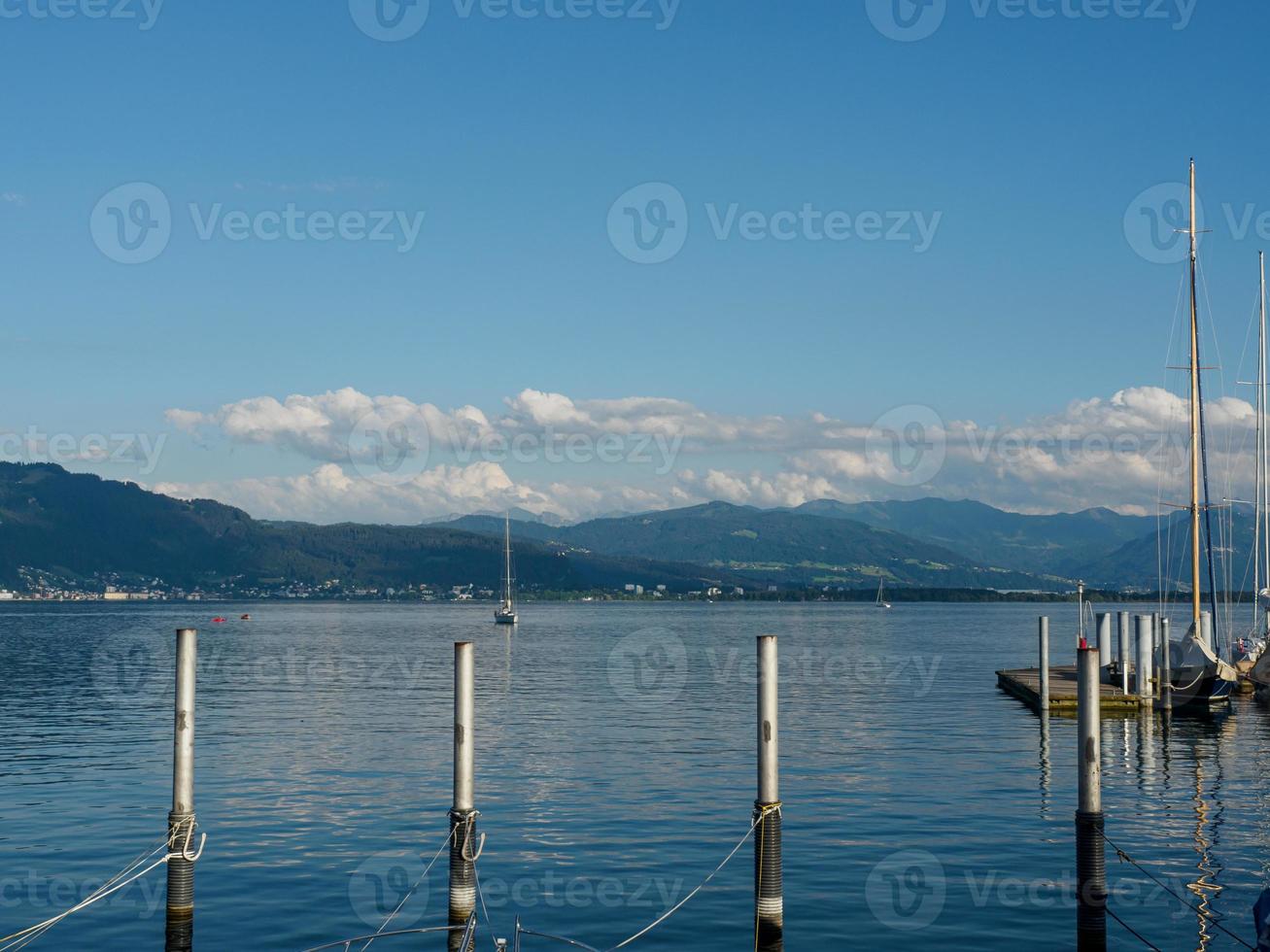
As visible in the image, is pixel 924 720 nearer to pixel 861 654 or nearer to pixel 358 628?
pixel 861 654

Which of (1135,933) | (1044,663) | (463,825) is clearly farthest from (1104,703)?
(463,825)

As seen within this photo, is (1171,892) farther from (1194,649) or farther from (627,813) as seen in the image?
(1194,649)

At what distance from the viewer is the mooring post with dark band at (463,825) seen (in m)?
22.5

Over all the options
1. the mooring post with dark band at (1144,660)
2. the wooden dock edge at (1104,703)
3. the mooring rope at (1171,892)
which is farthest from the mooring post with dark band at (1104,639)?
the mooring rope at (1171,892)

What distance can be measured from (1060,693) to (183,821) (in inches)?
1795

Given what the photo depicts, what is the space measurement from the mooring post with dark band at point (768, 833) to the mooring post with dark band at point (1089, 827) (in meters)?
5.09

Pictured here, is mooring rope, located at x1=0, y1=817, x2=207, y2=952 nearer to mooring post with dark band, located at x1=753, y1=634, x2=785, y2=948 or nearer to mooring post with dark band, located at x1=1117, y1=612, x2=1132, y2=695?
mooring post with dark band, located at x1=753, y1=634, x2=785, y2=948

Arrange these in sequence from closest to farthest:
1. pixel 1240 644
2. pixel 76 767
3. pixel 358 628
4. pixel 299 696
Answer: pixel 76 767
pixel 299 696
pixel 1240 644
pixel 358 628

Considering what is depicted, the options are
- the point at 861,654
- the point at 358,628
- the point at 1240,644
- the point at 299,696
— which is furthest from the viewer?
the point at 358,628

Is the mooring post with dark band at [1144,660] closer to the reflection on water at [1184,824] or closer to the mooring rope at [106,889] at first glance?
the reflection on water at [1184,824]

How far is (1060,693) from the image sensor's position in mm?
58375

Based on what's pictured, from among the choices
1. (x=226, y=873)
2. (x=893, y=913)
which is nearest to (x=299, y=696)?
(x=226, y=873)

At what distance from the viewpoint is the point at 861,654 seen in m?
119

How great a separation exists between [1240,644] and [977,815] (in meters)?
50.4
